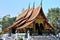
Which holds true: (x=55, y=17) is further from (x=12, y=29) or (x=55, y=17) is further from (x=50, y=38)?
(x=50, y=38)

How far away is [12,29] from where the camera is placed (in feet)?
107

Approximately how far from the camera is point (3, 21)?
252ft

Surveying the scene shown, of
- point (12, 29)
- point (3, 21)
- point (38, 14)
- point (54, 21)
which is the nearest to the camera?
point (38, 14)

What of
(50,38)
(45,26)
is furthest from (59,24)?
(50,38)

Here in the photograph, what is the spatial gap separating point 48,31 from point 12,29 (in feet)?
19.2

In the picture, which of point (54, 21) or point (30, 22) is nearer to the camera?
point (30, 22)

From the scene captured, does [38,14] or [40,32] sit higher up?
[38,14]

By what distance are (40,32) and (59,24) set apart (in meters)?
22.4

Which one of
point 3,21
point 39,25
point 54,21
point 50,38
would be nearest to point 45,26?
point 39,25

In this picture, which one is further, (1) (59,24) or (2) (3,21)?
(2) (3,21)

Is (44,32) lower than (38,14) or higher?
lower

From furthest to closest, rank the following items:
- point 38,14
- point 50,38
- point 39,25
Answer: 1. point 39,25
2. point 38,14
3. point 50,38

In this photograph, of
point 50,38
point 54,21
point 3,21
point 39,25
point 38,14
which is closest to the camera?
point 50,38

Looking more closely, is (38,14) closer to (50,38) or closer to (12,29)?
(50,38)
